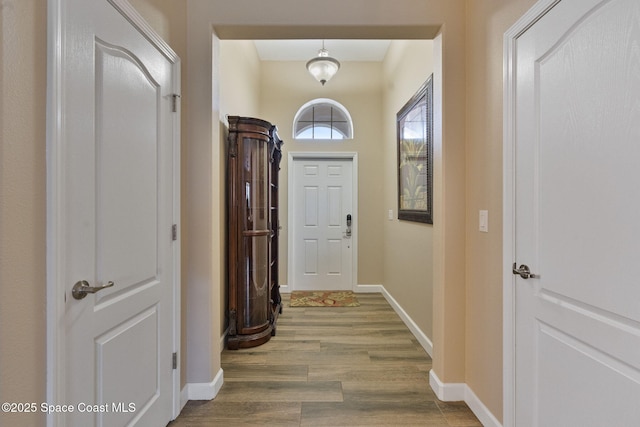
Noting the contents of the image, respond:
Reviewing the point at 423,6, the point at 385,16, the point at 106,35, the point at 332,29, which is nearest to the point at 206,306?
the point at 106,35

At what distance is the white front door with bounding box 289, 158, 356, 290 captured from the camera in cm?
454

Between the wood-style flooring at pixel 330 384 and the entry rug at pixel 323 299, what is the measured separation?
0.72 m

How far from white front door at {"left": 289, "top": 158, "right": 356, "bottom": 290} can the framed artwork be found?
1.16 meters

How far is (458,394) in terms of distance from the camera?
76.6 inches

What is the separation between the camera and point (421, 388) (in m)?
2.08

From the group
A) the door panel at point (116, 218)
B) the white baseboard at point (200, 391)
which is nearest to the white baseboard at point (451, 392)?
the white baseboard at point (200, 391)

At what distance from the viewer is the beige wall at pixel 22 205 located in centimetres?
84

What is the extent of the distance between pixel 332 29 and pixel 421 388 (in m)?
2.55

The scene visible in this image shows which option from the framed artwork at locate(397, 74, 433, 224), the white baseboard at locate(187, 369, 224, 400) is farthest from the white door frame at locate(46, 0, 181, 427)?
the framed artwork at locate(397, 74, 433, 224)

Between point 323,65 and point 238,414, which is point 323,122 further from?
point 238,414

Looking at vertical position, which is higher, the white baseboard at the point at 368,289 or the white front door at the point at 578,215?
the white front door at the point at 578,215

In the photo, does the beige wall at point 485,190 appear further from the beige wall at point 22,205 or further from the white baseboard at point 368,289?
the white baseboard at point 368,289

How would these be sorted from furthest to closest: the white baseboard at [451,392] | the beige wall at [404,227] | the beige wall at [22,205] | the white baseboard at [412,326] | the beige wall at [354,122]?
the beige wall at [354,122] → the beige wall at [404,227] → the white baseboard at [412,326] → the white baseboard at [451,392] → the beige wall at [22,205]

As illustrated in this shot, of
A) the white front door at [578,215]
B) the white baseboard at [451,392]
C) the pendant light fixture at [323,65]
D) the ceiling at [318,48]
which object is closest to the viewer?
the white front door at [578,215]
